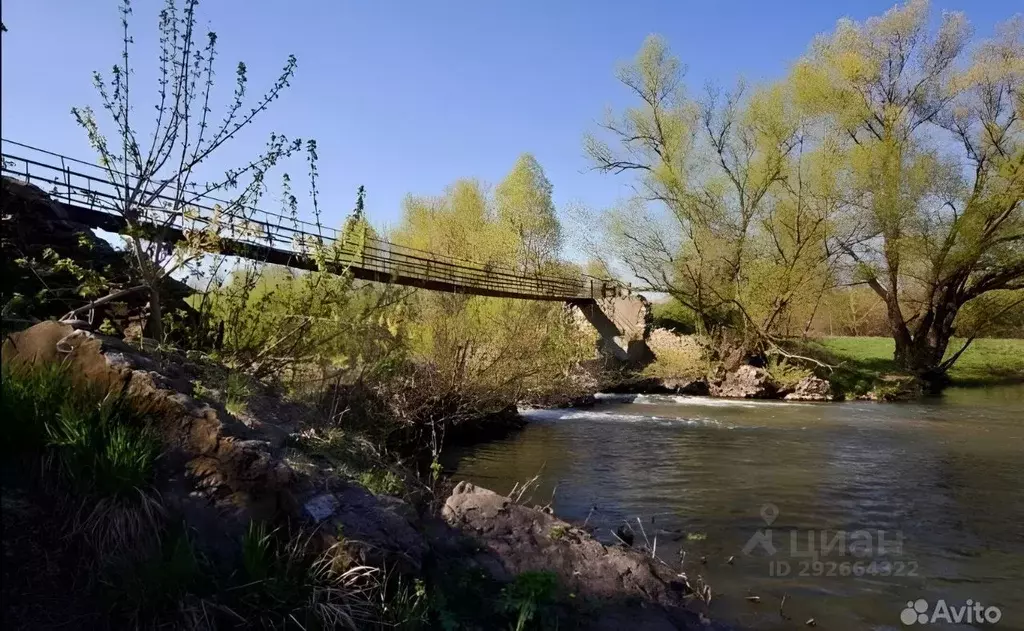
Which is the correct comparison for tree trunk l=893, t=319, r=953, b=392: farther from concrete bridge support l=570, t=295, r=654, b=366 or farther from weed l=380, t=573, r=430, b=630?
weed l=380, t=573, r=430, b=630

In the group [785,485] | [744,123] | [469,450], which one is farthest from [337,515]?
[744,123]

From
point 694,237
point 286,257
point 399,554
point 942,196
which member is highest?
point 942,196

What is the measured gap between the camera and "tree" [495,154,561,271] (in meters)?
34.7

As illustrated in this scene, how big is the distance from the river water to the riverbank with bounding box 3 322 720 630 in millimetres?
1665

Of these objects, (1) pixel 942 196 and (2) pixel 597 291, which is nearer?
(1) pixel 942 196

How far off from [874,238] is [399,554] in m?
26.9

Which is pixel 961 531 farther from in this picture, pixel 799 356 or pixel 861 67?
pixel 861 67

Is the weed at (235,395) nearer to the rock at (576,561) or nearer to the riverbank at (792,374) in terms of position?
the rock at (576,561)

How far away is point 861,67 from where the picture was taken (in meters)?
26.0

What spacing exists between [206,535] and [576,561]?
109 inches

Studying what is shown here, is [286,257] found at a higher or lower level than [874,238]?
lower

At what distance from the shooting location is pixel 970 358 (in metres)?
32.6

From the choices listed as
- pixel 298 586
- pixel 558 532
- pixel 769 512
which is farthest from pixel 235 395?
pixel 769 512

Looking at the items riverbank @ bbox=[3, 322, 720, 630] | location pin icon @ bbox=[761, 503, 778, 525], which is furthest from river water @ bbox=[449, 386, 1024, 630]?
riverbank @ bbox=[3, 322, 720, 630]
